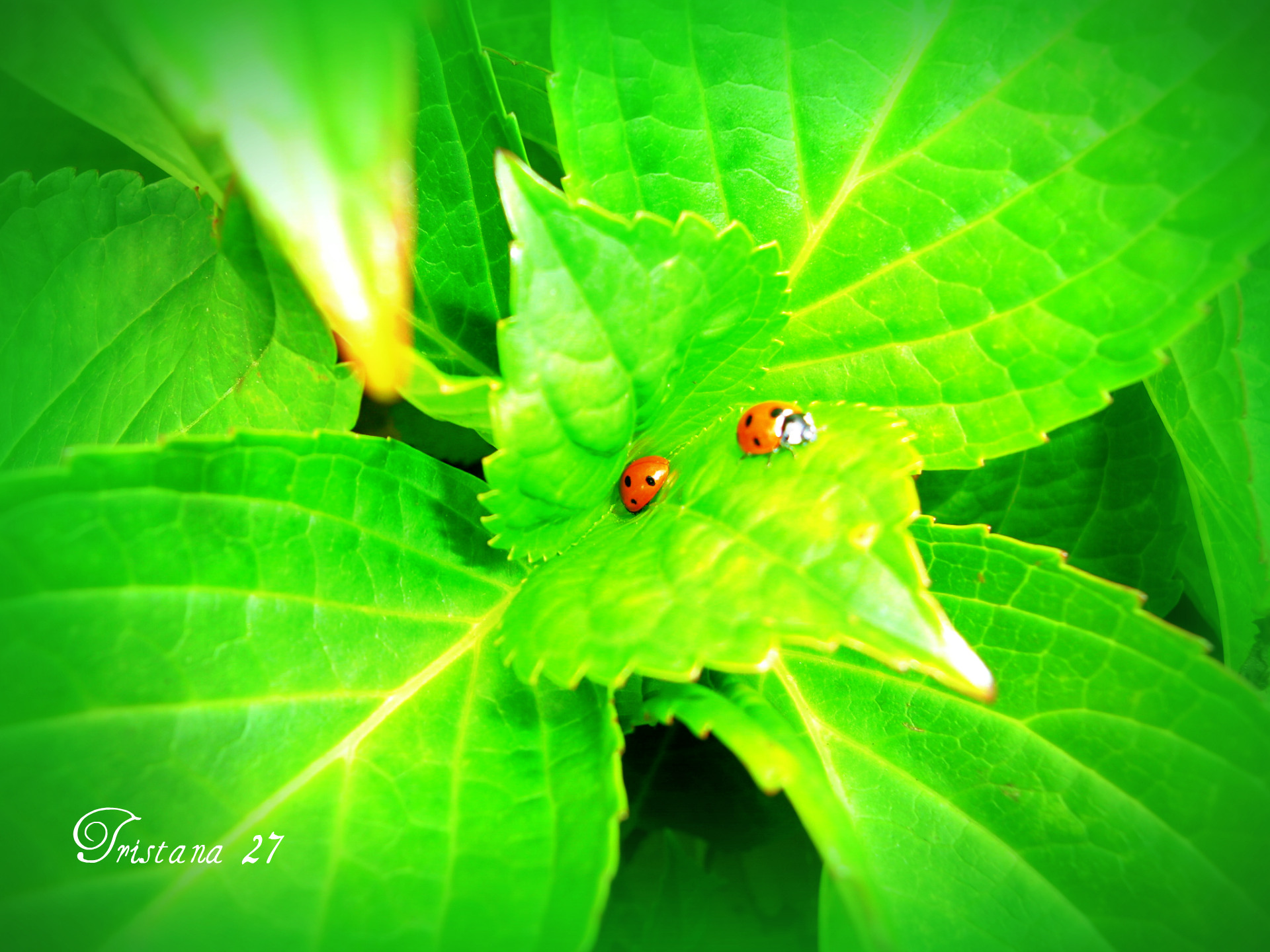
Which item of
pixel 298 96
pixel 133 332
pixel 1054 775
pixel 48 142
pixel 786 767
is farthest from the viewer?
pixel 48 142

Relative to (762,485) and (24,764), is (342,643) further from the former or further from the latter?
(762,485)

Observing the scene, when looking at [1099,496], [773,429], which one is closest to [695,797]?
[773,429]

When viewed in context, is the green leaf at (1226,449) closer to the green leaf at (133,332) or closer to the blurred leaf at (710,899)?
the blurred leaf at (710,899)

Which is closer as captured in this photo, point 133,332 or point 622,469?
point 622,469

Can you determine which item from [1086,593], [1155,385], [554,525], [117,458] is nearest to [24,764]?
[117,458]

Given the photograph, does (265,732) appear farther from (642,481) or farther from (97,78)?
(97,78)

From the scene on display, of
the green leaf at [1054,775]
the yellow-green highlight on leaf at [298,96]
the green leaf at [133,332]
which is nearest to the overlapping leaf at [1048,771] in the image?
the green leaf at [1054,775]

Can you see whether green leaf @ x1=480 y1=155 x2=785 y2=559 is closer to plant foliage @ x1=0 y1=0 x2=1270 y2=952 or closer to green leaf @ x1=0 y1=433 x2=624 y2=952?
plant foliage @ x1=0 y1=0 x2=1270 y2=952

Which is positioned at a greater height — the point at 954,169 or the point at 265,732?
the point at 954,169

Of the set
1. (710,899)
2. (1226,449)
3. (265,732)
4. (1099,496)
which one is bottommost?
(710,899)
